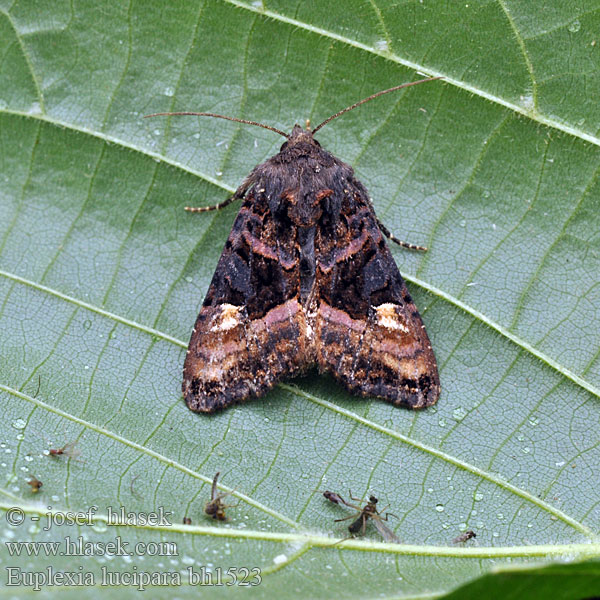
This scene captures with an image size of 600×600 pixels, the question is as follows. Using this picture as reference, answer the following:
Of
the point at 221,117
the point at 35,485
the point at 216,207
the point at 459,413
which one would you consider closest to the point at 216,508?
the point at 35,485

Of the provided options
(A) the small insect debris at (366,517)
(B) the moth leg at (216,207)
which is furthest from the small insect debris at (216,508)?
(B) the moth leg at (216,207)

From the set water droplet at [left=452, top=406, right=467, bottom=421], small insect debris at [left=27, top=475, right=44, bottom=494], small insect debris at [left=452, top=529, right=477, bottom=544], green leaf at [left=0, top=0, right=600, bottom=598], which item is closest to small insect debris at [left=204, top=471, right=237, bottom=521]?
green leaf at [left=0, top=0, right=600, bottom=598]

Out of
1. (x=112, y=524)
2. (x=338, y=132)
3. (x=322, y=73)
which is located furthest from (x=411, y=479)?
(x=322, y=73)

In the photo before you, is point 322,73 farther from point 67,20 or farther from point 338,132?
point 67,20

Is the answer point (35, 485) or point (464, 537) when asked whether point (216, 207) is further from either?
point (464, 537)

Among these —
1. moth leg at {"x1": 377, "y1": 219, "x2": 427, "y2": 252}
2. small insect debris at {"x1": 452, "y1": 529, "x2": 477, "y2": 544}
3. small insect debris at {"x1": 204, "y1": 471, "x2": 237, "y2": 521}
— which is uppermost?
moth leg at {"x1": 377, "y1": 219, "x2": 427, "y2": 252}

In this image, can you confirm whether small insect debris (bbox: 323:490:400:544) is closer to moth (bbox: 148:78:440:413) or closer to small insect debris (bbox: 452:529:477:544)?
small insect debris (bbox: 452:529:477:544)

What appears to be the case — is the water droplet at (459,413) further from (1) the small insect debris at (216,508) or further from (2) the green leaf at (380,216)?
(1) the small insect debris at (216,508)
